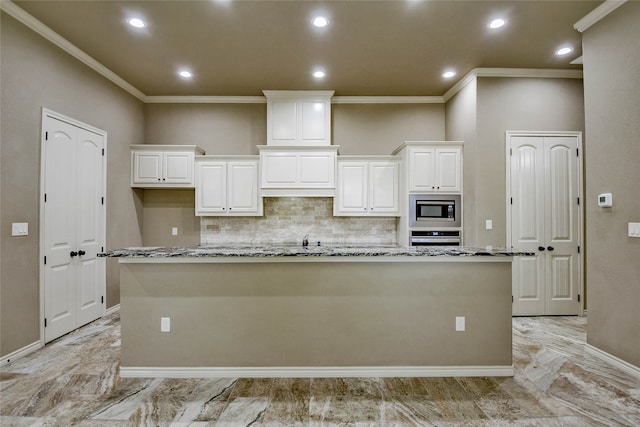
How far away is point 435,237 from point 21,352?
4697mm

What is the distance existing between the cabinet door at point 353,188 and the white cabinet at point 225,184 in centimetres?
123

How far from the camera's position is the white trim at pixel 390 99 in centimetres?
495

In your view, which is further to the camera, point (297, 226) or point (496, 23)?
point (297, 226)

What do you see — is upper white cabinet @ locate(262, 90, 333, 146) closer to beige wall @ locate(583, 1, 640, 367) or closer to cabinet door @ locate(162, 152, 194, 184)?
cabinet door @ locate(162, 152, 194, 184)

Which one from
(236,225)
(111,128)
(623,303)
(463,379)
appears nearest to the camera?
(463,379)

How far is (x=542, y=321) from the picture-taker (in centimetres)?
388

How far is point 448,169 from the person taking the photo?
4293 mm

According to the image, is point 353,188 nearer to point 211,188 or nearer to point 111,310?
point 211,188

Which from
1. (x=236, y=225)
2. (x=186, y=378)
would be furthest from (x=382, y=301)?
(x=236, y=225)

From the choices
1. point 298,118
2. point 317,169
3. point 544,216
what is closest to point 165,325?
point 317,169

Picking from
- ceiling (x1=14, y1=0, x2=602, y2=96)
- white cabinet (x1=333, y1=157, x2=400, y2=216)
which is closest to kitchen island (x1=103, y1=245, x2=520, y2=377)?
white cabinet (x1=333, y1=157, x2=400, y2=216)

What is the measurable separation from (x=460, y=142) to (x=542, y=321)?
2.50 metres

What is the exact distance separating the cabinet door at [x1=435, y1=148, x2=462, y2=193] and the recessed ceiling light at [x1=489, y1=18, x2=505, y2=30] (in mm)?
1546

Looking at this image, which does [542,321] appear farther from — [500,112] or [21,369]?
[21,369]
